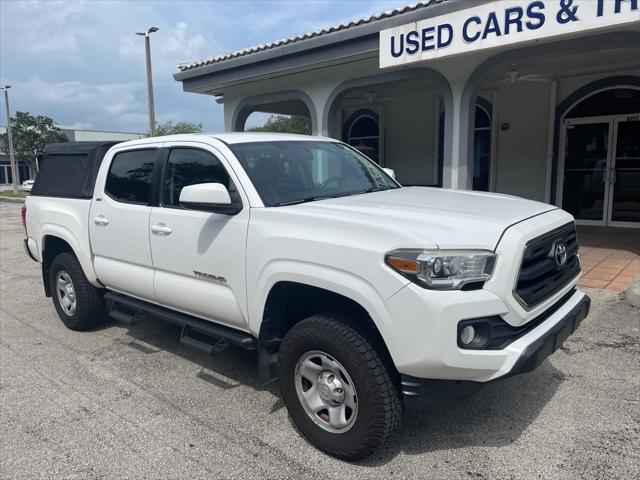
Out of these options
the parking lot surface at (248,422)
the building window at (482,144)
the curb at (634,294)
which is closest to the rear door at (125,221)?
the parking lot surface at (248,422)

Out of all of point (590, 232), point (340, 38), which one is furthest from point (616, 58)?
point (340, 38)

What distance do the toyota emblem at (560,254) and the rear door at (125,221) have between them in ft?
9.96

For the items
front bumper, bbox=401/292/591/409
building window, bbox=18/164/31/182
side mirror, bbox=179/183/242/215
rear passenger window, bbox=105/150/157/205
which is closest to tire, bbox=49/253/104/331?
rear passenger window, bbox=105/150/157/205

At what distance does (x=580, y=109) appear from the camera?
1101cm

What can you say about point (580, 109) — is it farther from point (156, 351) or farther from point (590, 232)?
point (156, 351)

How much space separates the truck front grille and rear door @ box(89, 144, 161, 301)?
9.48ft

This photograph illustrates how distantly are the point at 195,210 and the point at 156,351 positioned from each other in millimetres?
1794

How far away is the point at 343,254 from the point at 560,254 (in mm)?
1414

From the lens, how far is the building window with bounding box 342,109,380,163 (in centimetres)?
1484

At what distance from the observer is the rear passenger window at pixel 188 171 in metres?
3.95

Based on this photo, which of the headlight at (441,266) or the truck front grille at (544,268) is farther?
the truck front grille at (544,268)

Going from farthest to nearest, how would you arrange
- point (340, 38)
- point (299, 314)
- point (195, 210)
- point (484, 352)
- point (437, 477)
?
point (340, 38), point (195, 210), point (299, 314), point (437, 477), point (484, 352)

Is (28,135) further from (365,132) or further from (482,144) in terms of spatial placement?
(482,144)

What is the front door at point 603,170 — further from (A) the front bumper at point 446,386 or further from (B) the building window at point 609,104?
(A) the front bumper at point 446,386
